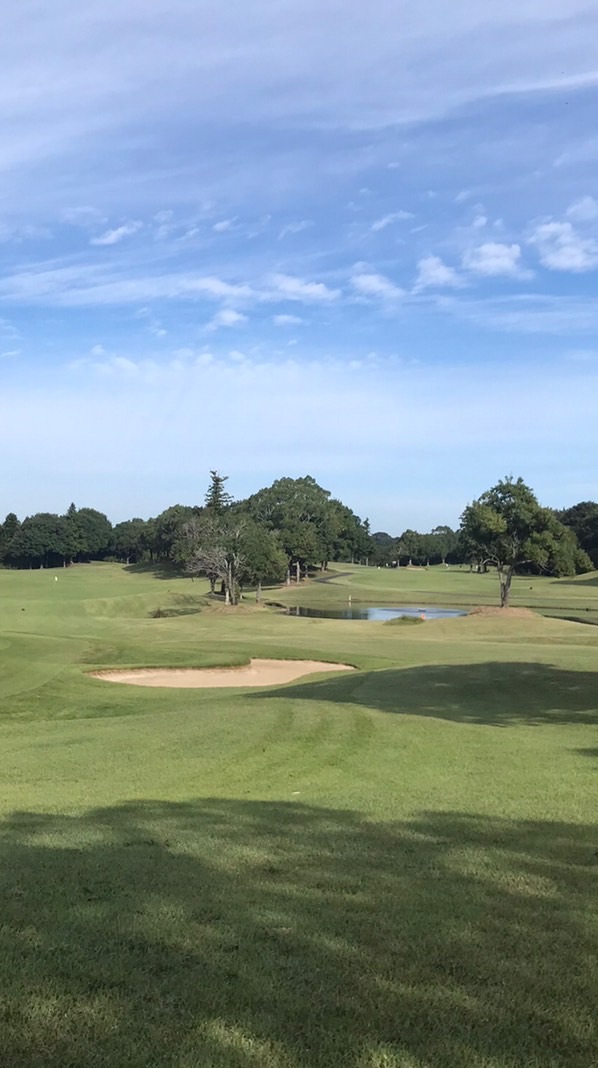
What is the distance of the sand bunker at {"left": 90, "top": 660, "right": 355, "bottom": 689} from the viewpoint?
2856cm

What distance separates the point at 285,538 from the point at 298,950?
105998 millimetres

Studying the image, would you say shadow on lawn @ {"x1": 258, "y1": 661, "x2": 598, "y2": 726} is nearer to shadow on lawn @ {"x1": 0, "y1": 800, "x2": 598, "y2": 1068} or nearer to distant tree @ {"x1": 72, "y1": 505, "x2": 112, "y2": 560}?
shadow on lawn @ {"x1": 0, "y1": 800, "x2": 598, "y2": 1068}

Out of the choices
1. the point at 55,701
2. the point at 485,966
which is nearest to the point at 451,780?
the point at 485,966

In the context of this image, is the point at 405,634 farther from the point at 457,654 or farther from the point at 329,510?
the point at 329,510

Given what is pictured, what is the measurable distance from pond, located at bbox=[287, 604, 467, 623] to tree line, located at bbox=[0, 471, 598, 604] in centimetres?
592

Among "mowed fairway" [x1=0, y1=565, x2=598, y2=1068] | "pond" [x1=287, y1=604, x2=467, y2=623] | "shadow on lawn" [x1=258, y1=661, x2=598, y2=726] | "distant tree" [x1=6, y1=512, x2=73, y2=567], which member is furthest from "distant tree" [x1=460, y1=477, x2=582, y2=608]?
"distant tree" [x1=6, y1=512, x2=73, y2=567]

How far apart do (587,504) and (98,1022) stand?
157 m

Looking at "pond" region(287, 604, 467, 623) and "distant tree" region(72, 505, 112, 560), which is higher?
"distant tree" region(72, 505, 112, 560)

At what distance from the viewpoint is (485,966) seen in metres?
4.48

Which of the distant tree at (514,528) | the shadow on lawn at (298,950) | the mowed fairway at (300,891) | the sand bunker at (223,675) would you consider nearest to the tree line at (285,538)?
the distant tree at (514,528)

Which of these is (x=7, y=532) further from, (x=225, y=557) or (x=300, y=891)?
(x=300, y=891)

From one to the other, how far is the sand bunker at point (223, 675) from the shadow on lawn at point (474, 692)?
455 centimetres

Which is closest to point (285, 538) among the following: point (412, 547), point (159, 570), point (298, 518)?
point (298, 518)

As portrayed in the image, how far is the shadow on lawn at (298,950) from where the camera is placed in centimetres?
366
